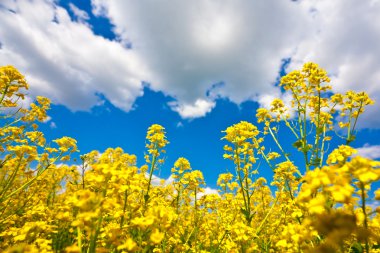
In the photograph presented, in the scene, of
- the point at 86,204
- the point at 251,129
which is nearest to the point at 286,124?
the point at 251,129

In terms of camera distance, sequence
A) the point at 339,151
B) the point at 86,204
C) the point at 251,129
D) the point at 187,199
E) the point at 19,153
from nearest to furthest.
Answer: the point at 86,204 < the point at 339,151 < the point at 19,153 < the point at 251,129 < the point at 187,199

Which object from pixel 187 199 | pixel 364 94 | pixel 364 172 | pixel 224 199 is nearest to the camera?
pixel 364 172

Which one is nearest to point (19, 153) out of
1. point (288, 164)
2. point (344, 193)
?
point (344, 193)

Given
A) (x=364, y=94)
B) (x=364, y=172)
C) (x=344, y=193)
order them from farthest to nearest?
(x=364, y=94)
(x=364, y=172)
(x=344, y=193)

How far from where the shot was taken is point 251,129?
5.87 m

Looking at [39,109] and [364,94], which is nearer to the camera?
[364,94]

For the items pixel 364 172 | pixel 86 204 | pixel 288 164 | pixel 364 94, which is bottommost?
pixel 86 204

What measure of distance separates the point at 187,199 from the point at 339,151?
14.7ft

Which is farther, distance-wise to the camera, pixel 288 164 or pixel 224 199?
pixel 224 199

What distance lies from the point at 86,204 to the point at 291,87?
16.4 ft

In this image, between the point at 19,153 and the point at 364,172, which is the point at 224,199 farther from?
the point at 364,172

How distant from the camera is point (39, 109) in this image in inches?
237

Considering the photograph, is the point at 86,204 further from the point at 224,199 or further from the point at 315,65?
the point at 224,199

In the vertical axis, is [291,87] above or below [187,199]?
above
